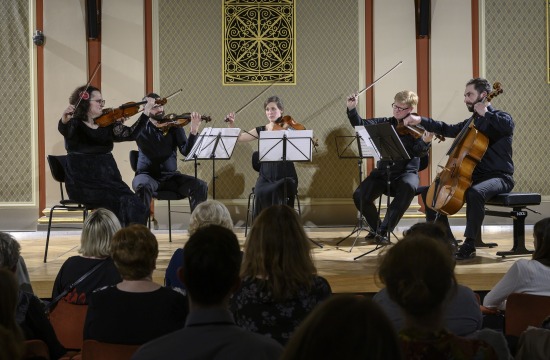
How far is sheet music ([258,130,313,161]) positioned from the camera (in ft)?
17.3

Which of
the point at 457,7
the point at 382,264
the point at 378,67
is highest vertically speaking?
the point at 457,7

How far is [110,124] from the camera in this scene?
5145mm

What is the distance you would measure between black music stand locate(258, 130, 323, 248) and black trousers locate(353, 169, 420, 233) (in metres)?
0.70

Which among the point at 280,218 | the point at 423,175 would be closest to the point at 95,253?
the point at 280,218

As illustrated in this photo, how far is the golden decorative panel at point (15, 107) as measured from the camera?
667 cm

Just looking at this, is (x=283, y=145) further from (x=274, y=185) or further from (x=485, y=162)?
(x=485, y=162)

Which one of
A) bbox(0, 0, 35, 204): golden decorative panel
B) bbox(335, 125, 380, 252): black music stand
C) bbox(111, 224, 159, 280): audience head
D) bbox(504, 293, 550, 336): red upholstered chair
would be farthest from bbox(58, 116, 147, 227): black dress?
bbox(504, 293, 550, 336): red upholstered chair

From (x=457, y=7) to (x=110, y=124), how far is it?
3529 mm

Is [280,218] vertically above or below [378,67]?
below

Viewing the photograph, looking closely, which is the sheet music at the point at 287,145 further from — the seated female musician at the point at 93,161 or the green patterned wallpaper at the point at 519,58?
the green patterned wallpaper at the point at 519,58

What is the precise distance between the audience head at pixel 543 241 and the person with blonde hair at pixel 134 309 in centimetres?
132

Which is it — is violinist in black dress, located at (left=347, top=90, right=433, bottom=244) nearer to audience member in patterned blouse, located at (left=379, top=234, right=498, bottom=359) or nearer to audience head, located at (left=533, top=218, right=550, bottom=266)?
audience head, located at (left=533, top=218, right=550, bottom=266)

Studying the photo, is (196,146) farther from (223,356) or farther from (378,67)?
(223,356)

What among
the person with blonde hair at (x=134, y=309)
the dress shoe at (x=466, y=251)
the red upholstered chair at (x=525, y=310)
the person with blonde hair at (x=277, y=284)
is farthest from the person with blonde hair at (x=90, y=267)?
the dress shoe at (x=466, y=251)
